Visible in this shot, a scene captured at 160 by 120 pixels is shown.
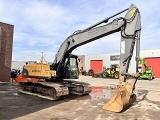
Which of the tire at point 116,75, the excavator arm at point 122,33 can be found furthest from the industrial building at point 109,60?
the excavator arm at point 122,33

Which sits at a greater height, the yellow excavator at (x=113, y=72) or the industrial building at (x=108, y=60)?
the industrial building at (x=108, y=60)

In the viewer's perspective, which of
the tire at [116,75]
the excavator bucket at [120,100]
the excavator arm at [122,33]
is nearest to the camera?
the excavator bucket at [120,100]

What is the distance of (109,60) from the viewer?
49.7m

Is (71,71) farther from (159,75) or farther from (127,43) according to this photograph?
(159,75)

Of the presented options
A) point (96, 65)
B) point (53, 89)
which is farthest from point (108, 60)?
point (53, 89)

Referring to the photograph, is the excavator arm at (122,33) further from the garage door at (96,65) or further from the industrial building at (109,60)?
the garage door at (96,65)

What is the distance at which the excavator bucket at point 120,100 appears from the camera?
1005cm

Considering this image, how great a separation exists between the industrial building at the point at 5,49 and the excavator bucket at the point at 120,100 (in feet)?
49.9

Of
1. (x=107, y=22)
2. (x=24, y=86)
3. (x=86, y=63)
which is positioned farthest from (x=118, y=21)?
(x=86, y=63)

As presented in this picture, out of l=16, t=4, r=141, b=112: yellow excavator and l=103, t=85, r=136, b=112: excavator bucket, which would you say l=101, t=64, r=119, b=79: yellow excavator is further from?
l=103, t=85, r=136, b=112: excavator bucket

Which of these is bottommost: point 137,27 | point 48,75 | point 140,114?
point 140,114

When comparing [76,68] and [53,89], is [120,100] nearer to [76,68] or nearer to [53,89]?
[53,89]

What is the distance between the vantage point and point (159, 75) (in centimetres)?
3994

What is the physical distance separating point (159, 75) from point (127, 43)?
3051 cm
